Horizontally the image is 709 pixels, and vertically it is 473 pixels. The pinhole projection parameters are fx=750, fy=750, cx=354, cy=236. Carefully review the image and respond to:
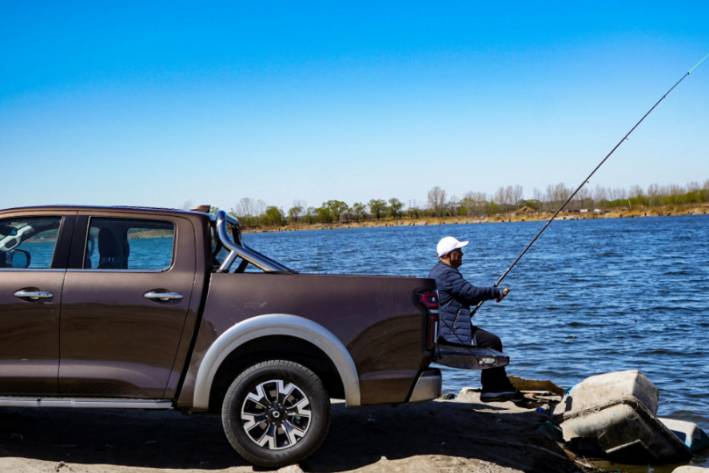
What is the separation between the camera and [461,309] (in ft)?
24.5

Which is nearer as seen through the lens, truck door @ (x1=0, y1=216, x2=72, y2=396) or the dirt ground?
truck door @ (x1=0, y1=216, x2=72, y2=396)

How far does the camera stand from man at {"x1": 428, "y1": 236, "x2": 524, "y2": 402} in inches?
290

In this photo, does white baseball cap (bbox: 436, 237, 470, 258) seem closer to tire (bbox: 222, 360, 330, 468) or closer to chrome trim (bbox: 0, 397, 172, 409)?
tire (bbox: 222, 360, 330, 468)

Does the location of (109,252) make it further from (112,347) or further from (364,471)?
(364,471)

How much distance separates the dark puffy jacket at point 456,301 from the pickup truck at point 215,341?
4.88ft

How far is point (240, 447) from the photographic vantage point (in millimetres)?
5699

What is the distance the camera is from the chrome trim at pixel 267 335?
223 inches

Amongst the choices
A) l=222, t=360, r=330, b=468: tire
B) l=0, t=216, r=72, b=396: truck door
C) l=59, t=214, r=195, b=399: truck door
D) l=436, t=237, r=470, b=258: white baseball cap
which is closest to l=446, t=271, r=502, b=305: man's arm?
l=436, t=237, r=470, b=258: white baseball cap

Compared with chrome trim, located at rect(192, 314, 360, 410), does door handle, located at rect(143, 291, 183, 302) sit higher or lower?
higher

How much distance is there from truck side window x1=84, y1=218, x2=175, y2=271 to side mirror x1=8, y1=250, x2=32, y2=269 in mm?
499

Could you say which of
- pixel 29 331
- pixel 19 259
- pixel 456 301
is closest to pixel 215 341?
pixel 29 331

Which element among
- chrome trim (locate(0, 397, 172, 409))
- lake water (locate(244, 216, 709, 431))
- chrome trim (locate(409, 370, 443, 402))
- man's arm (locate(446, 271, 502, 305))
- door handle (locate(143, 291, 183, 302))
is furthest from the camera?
lake water (locate(244, 216, 709, 431))

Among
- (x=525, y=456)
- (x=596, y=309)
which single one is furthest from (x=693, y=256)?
(x=525, y=456)

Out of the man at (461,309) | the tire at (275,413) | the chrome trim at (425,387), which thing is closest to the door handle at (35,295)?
the tire at (275,413)
